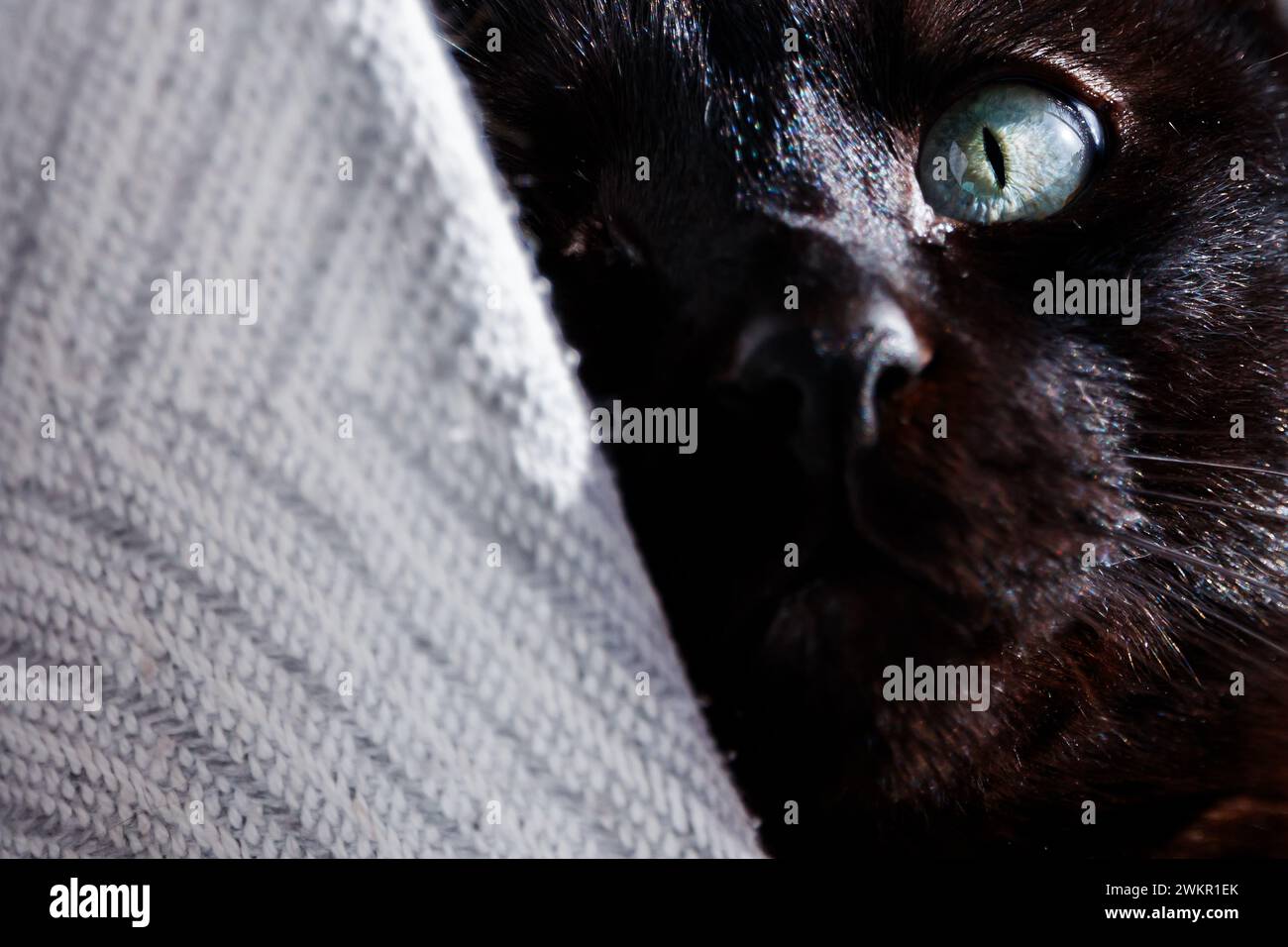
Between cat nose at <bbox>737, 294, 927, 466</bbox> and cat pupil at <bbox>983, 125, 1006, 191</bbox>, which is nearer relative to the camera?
cat nose at <bbox>737, 294, 927, 466</bbox>
